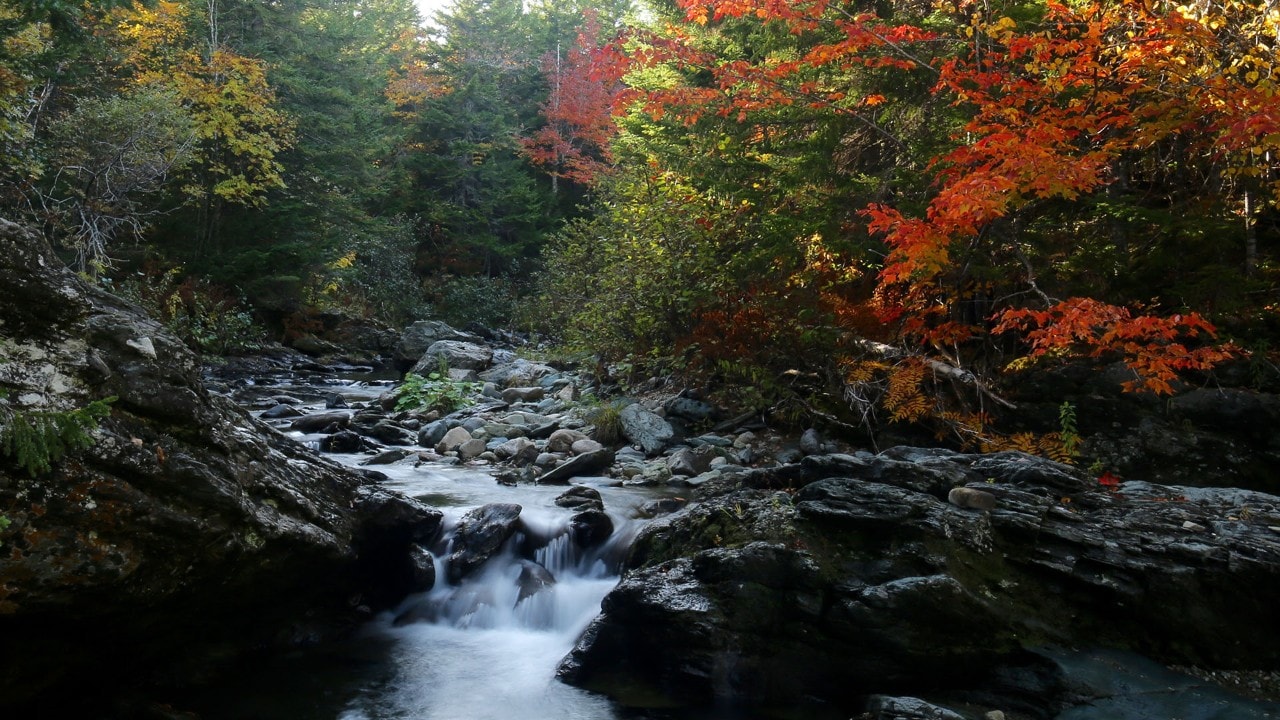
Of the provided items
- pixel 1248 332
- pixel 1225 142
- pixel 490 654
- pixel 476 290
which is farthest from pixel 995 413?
pixel 476 290

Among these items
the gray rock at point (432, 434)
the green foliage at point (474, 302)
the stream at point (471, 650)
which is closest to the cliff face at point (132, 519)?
the stream at point (471, 650)

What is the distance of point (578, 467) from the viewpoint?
8.28 meters

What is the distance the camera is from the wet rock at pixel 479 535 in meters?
5.65

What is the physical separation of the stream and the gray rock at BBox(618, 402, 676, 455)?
1.99 m

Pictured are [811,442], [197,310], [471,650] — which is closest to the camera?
[471,650]

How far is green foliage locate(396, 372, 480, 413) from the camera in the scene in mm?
12219

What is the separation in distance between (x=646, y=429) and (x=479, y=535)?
150 inches

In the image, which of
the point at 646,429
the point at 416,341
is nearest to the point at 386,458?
the point at 646,429

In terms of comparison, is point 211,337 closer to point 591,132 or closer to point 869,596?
point 869,596

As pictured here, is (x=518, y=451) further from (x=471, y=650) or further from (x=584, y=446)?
(x=471, y=650)

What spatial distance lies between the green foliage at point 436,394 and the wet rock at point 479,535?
6163 mm

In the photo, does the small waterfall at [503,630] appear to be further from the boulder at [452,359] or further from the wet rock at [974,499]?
the boulder at [452,359]

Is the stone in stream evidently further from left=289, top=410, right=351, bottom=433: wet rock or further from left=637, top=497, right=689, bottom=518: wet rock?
left=637, top=497, right=689, bottom=518: wet rock

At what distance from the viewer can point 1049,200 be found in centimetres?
823
